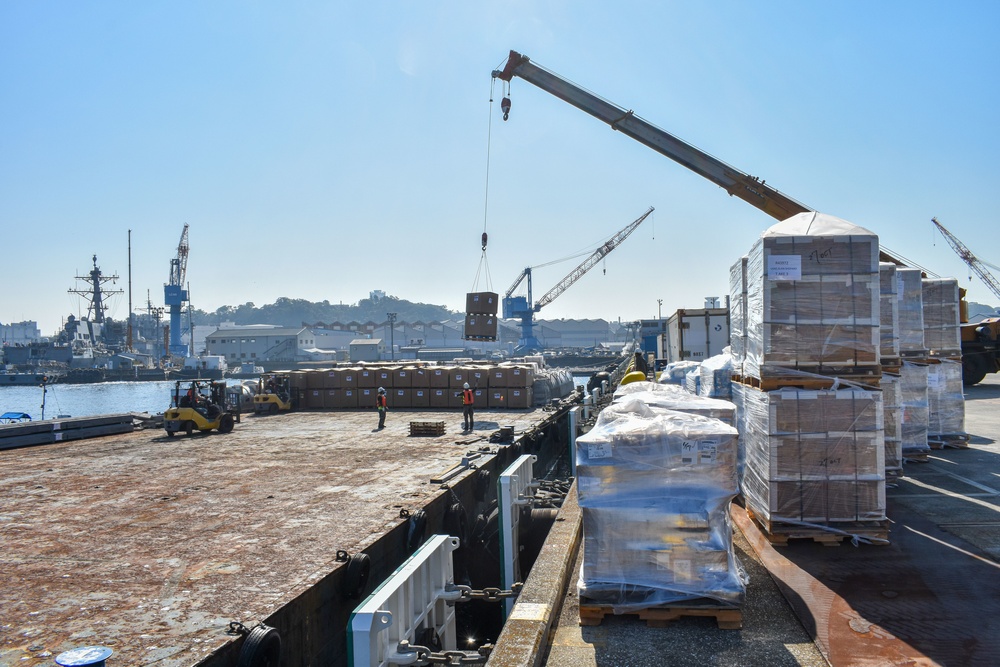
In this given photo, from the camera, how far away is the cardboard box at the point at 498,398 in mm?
20906

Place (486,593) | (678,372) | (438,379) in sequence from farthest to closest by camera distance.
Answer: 1. (438,379)
2. (678,372)
3. (486,593)

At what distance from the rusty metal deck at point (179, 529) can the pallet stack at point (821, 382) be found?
14.2 ft

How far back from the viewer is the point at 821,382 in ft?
19.5

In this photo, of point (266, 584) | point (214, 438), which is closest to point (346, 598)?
point (266, 584)

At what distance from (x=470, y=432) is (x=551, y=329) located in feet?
549

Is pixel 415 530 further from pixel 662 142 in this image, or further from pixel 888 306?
pixel 662 142

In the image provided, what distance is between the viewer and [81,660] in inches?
131

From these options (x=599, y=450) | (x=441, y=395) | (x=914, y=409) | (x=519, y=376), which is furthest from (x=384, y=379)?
(x=599, y=450)

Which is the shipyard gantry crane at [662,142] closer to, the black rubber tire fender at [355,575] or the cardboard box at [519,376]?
the cardboard box at [519,376]

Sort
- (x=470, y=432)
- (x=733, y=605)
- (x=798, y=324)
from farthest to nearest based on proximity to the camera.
Result: 1. (x=470, y=432)
2. (x=798, y=324)
3. (x=733, y=605)

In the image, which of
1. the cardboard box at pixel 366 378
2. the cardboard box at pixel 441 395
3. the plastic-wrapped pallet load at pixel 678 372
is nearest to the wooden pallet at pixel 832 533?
the plastic-wrapped pallet load at pixel 678 372

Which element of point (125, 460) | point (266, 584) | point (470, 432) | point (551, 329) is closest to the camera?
point (266, 584)

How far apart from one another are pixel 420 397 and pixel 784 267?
55.2 ft

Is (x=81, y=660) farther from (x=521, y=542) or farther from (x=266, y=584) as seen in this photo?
(x=521, y=542)
